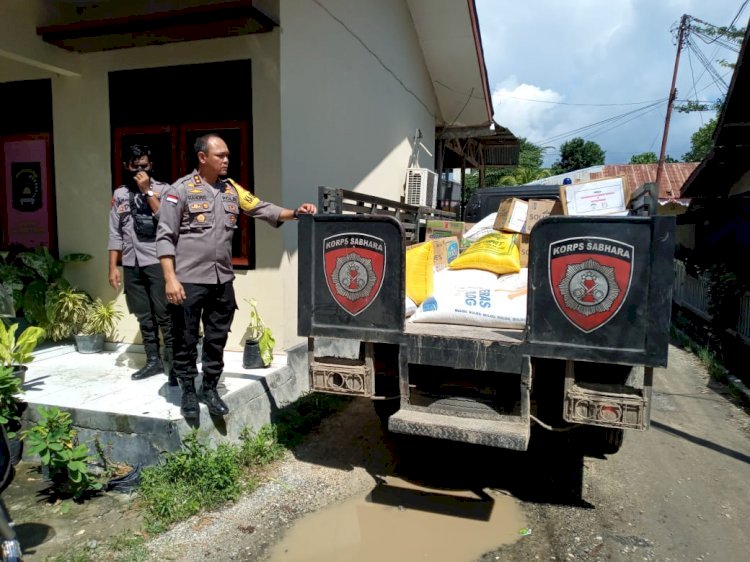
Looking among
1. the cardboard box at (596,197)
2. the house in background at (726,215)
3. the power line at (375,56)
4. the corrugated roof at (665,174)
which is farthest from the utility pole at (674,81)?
the cardboard box at (596,197)

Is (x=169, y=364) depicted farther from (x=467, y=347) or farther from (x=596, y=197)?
(x=596, y=197)

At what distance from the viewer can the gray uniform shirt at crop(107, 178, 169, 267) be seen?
14.9 feet

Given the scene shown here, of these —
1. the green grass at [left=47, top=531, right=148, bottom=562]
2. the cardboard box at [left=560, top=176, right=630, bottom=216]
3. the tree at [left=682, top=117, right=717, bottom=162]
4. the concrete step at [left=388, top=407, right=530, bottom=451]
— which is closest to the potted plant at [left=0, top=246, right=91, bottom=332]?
the green grass at [left=47, top=531, right=148, bottom=562]

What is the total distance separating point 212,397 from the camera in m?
3.92

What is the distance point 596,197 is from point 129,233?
3662mm

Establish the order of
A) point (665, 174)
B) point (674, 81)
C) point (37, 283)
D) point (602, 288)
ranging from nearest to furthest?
1. point (602, 288)
2. point (37, 283)
3. point (674, 81)
4. point (665, 174)

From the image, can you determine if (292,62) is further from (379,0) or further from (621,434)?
(621,434)

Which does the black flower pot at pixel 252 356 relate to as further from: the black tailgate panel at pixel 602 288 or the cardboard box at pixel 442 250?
the black tailgate panel at pixel 602 288

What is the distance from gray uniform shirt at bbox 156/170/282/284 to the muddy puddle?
170 cm

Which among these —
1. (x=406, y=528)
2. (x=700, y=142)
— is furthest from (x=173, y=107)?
(x=700, y=142)

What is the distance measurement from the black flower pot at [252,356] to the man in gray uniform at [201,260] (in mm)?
1060

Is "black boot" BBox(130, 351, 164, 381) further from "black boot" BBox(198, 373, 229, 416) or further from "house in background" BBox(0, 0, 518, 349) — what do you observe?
Answer: "black boot" BBox(198, 373, 229, 416)

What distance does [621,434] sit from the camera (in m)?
3.62

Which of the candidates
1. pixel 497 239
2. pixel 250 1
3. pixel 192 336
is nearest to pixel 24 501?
pixel 192 336
